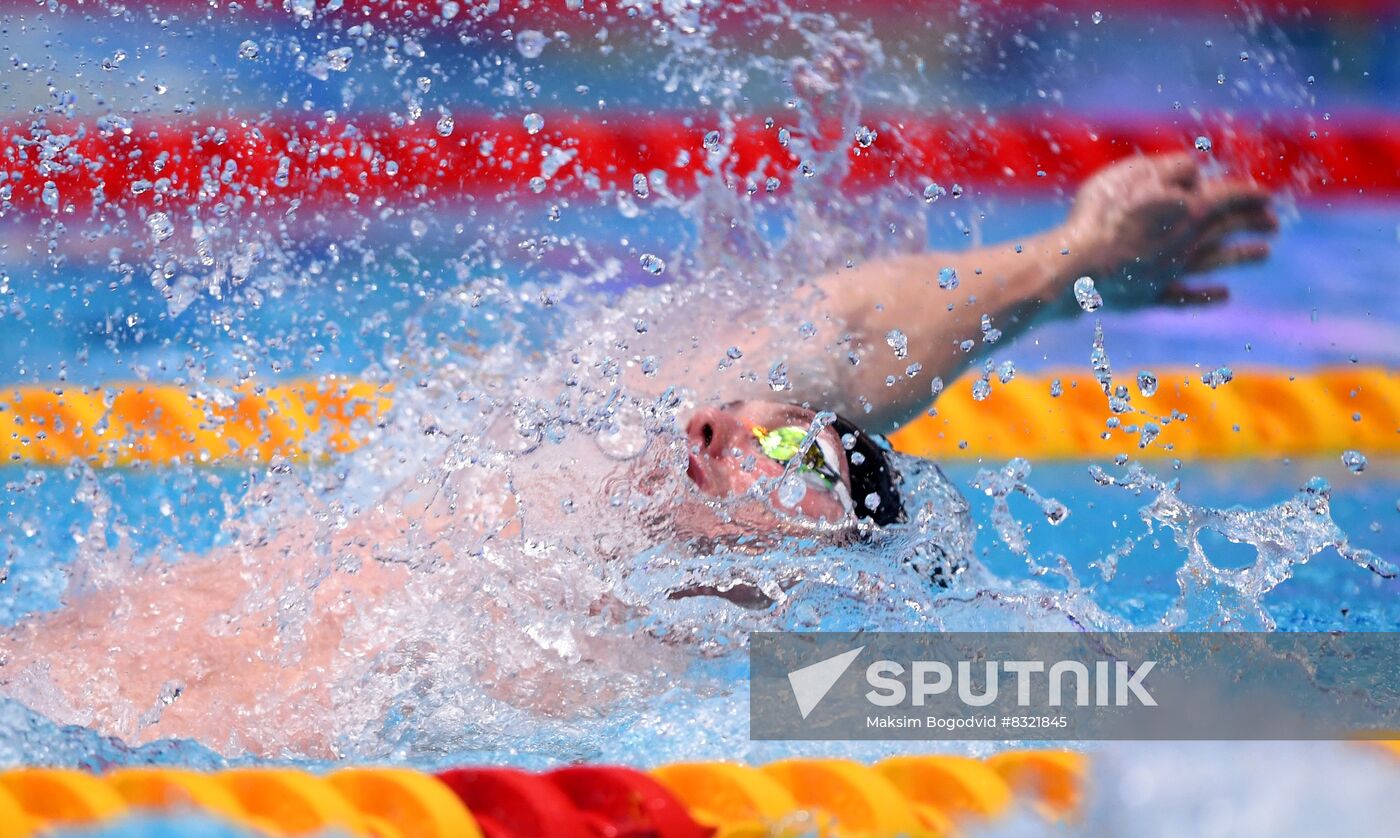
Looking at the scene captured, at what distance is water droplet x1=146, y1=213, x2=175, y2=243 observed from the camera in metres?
2.79

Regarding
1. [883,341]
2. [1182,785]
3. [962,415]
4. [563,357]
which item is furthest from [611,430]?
[962,415]

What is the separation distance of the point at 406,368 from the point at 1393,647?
5.35 feet

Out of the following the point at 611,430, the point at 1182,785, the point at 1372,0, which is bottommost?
the point at 611,430

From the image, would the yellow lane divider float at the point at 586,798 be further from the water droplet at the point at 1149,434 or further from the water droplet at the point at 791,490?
the water droplet at the point at 1149,434

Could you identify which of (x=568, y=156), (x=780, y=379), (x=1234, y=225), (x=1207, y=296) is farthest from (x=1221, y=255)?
(x=568, y=156)

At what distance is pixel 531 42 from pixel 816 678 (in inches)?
99.3

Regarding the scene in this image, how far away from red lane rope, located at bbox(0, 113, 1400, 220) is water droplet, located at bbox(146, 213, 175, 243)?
74 millimetres

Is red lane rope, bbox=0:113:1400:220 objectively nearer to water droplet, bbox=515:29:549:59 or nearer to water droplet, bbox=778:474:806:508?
water droplet, bbox=515:29:549:59

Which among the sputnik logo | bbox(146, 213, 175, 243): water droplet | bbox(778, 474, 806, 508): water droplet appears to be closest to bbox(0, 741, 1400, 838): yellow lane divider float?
the sputnik logo

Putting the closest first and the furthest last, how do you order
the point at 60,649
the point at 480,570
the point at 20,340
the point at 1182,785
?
the point at 1182,785 → the point at 60,649 → the point at 480,570 → the point at 20,340

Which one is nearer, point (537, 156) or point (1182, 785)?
point (1182, 785)

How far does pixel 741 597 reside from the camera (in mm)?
1545

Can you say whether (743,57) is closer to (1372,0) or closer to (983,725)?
(1372,0)

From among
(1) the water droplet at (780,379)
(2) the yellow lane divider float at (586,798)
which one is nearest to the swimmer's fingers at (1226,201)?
(1) the water droplet at (780,379)
